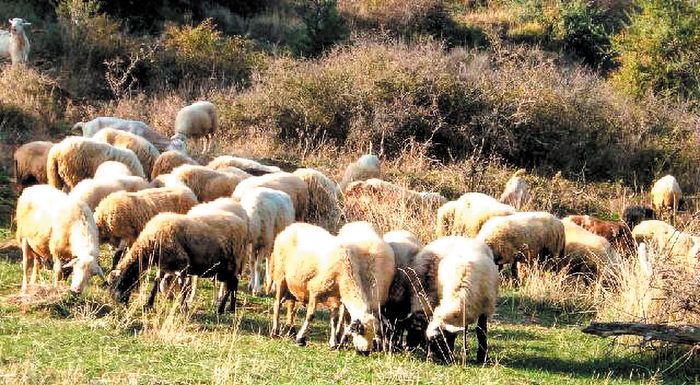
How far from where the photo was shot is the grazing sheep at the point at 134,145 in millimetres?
15812

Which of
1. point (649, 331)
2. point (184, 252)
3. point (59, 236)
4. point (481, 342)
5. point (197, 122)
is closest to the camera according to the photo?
point (649, 331)

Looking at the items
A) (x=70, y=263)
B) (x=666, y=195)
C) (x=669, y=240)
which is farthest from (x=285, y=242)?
(x=666, y=195)

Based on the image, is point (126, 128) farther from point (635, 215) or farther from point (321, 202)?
point (635, 215)

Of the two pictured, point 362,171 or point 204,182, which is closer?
point 204,182

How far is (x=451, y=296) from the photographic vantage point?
916cm

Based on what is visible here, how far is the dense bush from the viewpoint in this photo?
26766 mm

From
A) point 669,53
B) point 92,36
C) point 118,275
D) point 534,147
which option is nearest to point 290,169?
point 534,147

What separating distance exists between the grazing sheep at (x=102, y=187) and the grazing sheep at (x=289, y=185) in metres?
1.34

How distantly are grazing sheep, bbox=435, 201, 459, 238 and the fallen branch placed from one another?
18.2ft

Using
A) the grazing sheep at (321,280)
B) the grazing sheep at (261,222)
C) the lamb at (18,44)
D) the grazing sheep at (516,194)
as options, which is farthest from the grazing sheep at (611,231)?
the lamb at (18,44)

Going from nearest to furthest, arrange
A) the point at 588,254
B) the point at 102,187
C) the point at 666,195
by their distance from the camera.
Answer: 1. the point at 102,187
2. the point at 588,254
3. the point at 666,195

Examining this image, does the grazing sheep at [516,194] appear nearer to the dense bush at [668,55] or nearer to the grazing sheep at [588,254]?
the grazing sheep at [588,254]

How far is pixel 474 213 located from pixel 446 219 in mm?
611

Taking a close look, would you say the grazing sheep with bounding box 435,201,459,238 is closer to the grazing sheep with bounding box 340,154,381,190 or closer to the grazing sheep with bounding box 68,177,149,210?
the grazing sheep with bounding box 340,154,381,190
